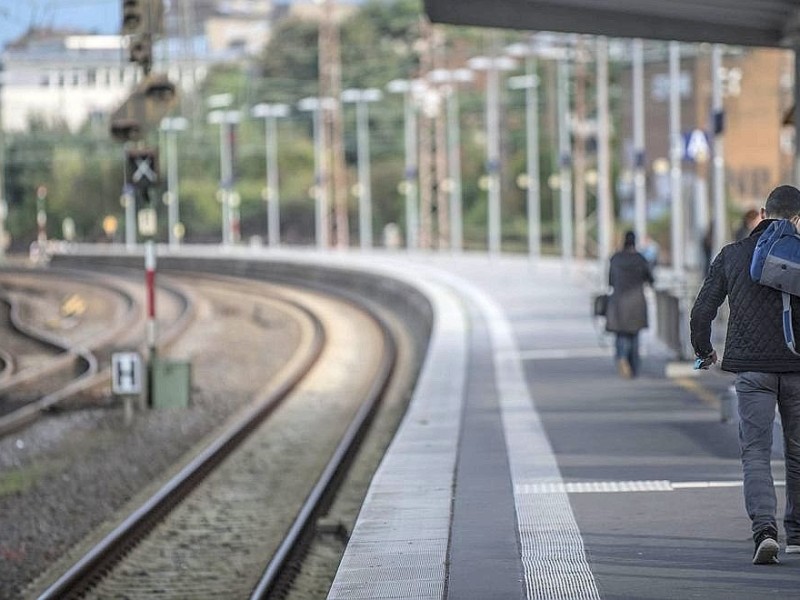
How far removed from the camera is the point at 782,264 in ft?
31.8

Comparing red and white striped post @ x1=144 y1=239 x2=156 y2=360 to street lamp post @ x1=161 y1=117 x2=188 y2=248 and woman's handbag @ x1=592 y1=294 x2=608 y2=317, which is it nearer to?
woman's handbag @ x1=592 y1=294 x2=608 y2=317

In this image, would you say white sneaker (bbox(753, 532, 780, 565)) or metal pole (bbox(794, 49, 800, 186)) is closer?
white sneaker (bbox(753, 532, 780, 565))

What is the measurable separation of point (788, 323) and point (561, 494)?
3509mm

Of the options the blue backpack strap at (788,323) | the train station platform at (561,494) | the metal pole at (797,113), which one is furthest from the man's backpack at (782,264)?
the metal pole at (797,113)

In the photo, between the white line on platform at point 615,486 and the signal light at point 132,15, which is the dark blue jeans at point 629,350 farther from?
the white line on platform at point 615,486

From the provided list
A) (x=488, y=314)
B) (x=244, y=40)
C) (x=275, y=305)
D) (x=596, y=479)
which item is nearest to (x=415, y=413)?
(x=596, y=479)

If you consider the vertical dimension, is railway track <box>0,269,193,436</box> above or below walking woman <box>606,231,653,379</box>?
below

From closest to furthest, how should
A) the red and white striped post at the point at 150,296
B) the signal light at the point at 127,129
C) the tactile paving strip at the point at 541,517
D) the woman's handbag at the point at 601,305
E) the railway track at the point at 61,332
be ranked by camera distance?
the tactile paving strip at the point at 541,517
the woman's handbag at the point at 601,305
the red and white striped post at the point at 150,296
the signal light at the point at 127,129
the railway track at the point at 61,332

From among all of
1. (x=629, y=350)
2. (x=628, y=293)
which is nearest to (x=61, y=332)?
(x=629, y=350)

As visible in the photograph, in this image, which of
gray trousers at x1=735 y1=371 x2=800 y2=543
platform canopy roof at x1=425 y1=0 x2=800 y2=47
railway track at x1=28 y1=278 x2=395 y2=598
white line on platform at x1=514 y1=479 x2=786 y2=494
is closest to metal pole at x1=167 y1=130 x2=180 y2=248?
railway track at x1=28 y1=278 x2=395 y2=598

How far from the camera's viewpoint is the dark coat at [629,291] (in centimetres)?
2217

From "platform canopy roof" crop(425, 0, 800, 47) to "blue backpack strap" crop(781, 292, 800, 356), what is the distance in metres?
7.01

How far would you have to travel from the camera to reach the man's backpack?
969 centimetres

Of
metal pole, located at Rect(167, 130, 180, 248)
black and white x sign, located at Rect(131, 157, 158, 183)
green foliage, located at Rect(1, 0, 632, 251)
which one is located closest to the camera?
black and white x sign, located at Rect(131, 157, 158, 183)
